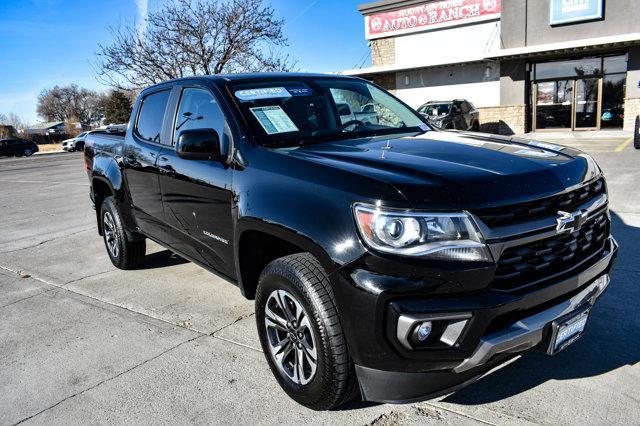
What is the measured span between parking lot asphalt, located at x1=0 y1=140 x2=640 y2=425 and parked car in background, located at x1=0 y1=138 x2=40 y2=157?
41.6 m

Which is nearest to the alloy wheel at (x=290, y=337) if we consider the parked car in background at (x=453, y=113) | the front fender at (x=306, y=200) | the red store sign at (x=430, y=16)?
the front fender at (x=306, y=200)

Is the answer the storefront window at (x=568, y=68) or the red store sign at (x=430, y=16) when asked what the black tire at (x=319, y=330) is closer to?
the storefront window at (x=568, y=68)

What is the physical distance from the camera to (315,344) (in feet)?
7.93

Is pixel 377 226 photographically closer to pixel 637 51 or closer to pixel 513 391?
pixel 513 391

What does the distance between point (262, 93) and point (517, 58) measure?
20863mm

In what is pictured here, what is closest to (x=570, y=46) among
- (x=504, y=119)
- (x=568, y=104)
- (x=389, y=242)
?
(x=568, y=104)

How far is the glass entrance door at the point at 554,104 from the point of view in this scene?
2136cm

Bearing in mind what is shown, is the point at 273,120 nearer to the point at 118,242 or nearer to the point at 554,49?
the point at 118,242

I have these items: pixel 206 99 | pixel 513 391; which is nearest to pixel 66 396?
pixel 206 99

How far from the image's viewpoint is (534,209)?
90.2 inches

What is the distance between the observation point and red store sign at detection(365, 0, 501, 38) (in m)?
23.0

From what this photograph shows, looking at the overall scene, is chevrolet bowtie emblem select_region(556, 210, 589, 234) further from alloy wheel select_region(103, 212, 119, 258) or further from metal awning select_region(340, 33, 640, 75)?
metal awning select_region(340, 33, 640, 75)

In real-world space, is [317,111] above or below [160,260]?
above

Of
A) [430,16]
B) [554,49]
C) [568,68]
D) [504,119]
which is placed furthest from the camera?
[430,16]
